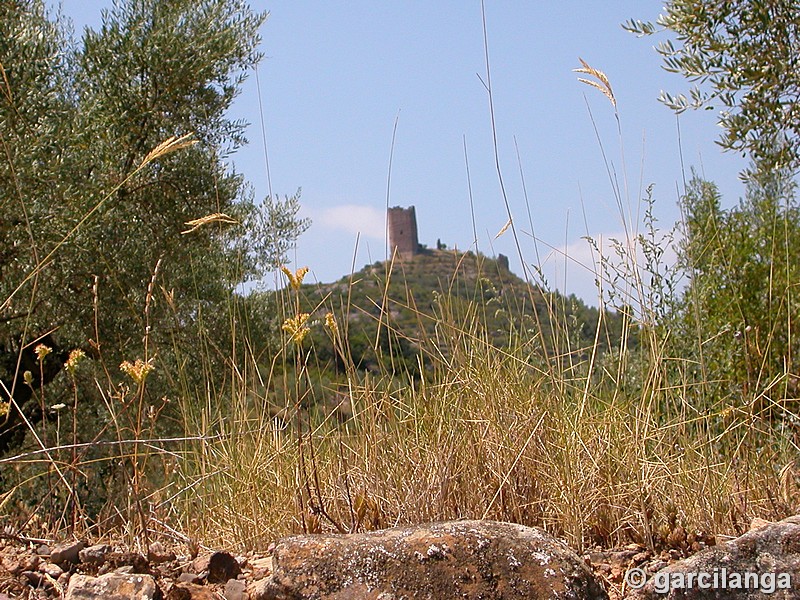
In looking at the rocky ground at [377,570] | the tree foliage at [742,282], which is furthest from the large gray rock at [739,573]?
the tree foliage at [742,282]

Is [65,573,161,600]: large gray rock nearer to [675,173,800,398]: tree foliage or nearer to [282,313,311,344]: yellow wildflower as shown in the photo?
[282,313,311,344]: yellow wildflower

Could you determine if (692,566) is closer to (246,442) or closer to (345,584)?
(345,584)

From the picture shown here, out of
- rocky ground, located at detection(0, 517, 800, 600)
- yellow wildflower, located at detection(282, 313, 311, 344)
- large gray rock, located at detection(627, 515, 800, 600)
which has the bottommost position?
large gray rock, located at detection(627, 515, 800, 600)

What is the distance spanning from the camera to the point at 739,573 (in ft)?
7.88

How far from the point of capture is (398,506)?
3035mm

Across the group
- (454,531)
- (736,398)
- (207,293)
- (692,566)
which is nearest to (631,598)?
(692,566)

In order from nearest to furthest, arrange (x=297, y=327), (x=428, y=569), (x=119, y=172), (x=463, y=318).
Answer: (x=428, y=569) → (x=297, y=327) → (x=463, y=318) → (x=119, y=172)

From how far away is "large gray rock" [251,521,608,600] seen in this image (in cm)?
227

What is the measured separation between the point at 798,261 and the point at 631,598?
6.17 meters

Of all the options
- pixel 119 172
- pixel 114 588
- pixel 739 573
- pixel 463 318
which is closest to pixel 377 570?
pixel 114 588

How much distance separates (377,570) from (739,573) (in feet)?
3.38

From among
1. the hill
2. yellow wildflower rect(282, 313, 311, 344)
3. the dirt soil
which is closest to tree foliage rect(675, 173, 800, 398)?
the hill

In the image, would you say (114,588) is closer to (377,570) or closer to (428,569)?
(377,570)

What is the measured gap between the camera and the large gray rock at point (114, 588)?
2305 mm
